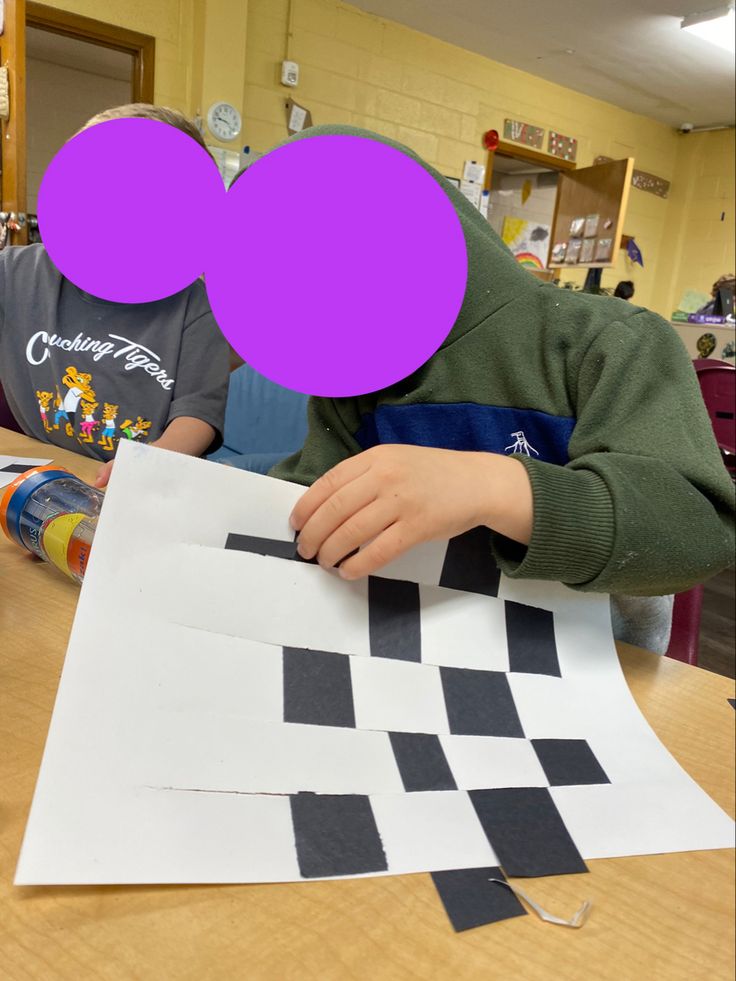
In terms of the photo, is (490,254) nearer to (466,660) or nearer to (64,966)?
(466,660)

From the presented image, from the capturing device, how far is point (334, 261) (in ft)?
1.20

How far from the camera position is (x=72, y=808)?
0.89 ft

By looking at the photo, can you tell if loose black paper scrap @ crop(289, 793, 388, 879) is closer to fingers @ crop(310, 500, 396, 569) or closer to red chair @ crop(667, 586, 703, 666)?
fingers @ crop(310, 500, 396, 569)

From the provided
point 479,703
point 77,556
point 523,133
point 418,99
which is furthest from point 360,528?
point 523,133

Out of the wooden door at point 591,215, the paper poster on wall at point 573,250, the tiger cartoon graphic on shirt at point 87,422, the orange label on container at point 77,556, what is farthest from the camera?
the paper poster on wall at point 573,250

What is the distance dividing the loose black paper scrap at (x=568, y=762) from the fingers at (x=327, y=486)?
17cm

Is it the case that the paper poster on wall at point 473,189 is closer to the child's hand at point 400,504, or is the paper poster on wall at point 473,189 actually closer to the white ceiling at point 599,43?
the white ceiling at point 599,43

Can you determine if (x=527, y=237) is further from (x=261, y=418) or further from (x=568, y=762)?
(x=568, y=762)

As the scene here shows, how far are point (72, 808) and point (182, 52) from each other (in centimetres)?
322

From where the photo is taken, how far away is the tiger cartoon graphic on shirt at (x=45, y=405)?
43.2 inches

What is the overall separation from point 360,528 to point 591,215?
4.27m

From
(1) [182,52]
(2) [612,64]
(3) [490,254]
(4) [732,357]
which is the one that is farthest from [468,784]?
(2) [612,64]

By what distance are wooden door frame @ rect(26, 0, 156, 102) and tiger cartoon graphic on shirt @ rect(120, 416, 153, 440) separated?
6.65 feet

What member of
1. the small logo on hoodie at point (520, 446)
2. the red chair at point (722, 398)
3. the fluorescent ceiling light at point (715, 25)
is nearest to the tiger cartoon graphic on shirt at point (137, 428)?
the small logo on hoodie at point (520, 446)
